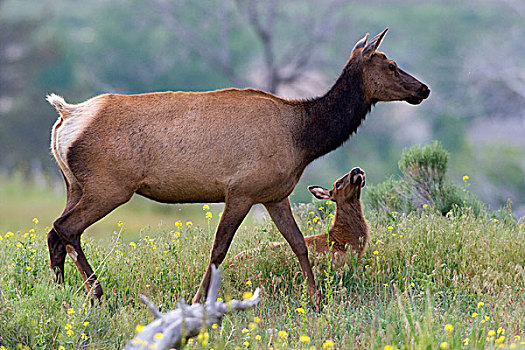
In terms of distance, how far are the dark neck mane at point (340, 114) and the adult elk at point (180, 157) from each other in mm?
122

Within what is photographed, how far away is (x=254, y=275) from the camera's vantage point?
6215 mm

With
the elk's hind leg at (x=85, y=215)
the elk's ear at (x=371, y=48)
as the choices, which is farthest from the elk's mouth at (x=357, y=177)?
the elk's hind leg at (x=85, y=215)

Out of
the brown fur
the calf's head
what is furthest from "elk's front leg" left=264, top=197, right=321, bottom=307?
the calf's head

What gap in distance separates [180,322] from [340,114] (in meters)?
2.92

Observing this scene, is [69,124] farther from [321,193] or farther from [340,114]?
[321,193]

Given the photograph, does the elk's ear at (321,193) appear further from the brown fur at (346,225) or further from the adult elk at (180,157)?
the adult elk at (180,157)

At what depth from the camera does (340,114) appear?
629cm

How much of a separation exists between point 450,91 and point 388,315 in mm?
22386

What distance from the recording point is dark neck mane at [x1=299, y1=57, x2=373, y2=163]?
247 inches

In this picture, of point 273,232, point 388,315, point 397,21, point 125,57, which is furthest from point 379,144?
point 388,315

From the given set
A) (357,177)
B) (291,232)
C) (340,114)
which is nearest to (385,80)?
(340,114)

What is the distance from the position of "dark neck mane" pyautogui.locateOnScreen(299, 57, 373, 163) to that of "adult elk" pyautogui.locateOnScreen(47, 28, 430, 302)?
4.8 inches

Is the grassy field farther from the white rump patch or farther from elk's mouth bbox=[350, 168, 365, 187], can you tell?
the white rump patch

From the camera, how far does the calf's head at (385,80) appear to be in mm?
6254
